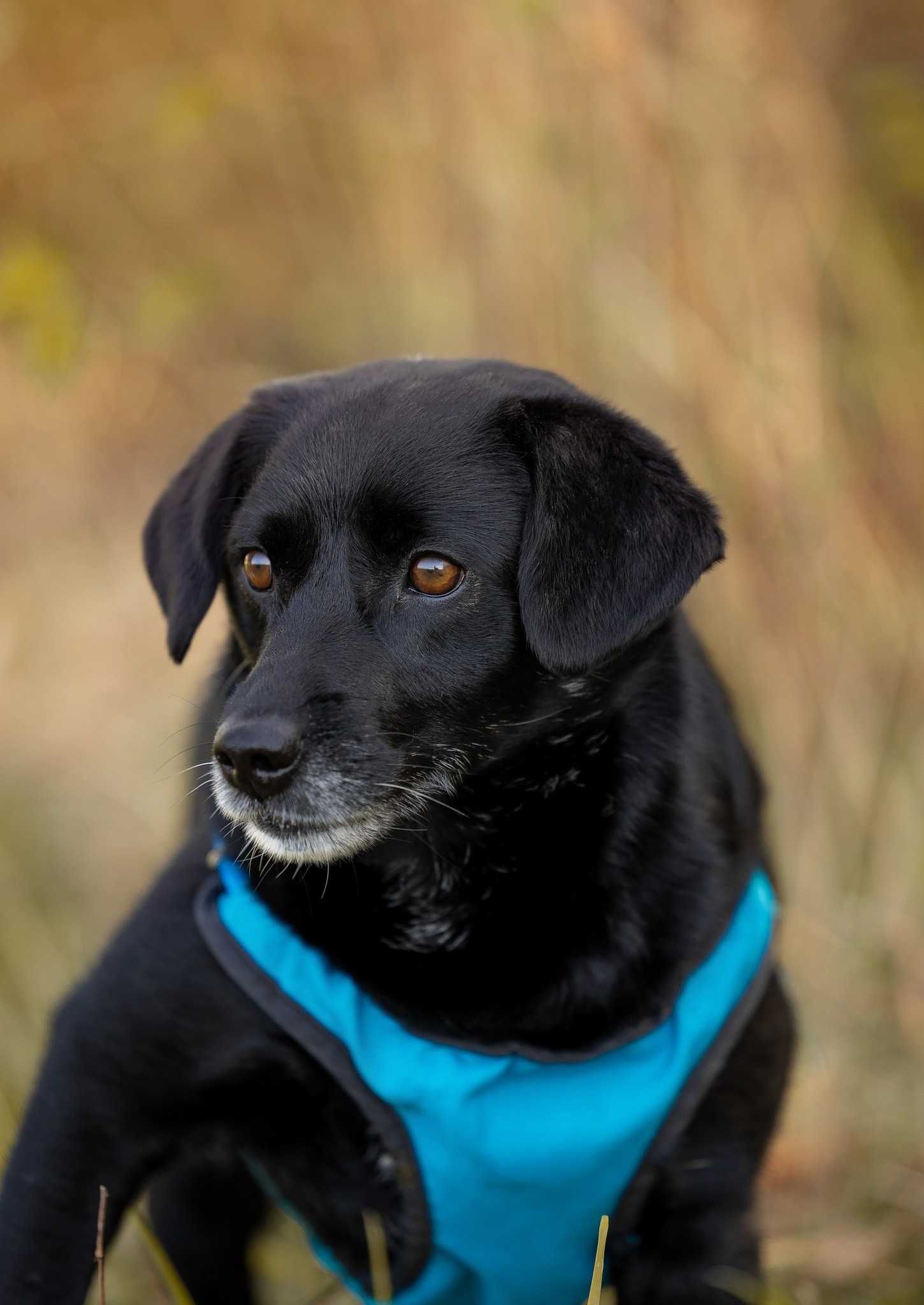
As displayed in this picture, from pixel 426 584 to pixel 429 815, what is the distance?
0.39 m

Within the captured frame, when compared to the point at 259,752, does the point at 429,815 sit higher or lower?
lower

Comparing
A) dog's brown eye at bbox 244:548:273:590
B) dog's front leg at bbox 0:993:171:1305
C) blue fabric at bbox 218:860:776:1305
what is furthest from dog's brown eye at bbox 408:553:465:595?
dog's front leg at bbox 0:993:171:1305

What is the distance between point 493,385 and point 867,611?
167 cm

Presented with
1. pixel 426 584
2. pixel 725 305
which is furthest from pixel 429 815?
pixel 725 305

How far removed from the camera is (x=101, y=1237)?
1783 millimetres

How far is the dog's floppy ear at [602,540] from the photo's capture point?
5.91 ft

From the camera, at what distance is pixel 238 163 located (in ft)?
14.7

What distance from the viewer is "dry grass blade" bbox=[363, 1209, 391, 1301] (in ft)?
6.48

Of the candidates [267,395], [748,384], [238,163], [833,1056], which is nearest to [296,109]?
[238,163]

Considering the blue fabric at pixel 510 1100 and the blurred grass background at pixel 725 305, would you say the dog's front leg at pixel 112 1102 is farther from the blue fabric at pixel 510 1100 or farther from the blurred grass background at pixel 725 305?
the blurred grass background at pixel 725 305

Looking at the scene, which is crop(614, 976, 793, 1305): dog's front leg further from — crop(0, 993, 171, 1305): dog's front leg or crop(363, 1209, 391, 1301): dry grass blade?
crop(0, 993, 171, 1305): dog's front leg

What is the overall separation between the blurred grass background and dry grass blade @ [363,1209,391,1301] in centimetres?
85

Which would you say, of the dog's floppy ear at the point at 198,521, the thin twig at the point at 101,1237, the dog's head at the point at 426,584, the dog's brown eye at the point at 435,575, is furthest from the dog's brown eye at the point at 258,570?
the thin twig at the point at 101,1237

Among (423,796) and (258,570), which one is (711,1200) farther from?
(258,570)
